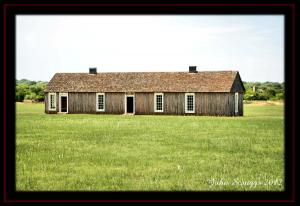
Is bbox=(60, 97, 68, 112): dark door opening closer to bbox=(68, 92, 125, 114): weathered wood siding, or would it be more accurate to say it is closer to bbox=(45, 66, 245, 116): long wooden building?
bbox=(45, 66, 245, 116): long wooden building

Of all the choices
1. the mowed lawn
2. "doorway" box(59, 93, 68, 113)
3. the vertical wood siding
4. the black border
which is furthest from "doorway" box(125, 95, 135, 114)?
the black border

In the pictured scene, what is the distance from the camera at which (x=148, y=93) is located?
35219 millimetres

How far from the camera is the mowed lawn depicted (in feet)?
26.9

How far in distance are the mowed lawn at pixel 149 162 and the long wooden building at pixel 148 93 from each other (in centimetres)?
1611

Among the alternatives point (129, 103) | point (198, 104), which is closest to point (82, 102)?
point (129, 103)

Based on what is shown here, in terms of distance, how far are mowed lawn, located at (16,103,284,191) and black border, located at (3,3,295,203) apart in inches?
82.4
